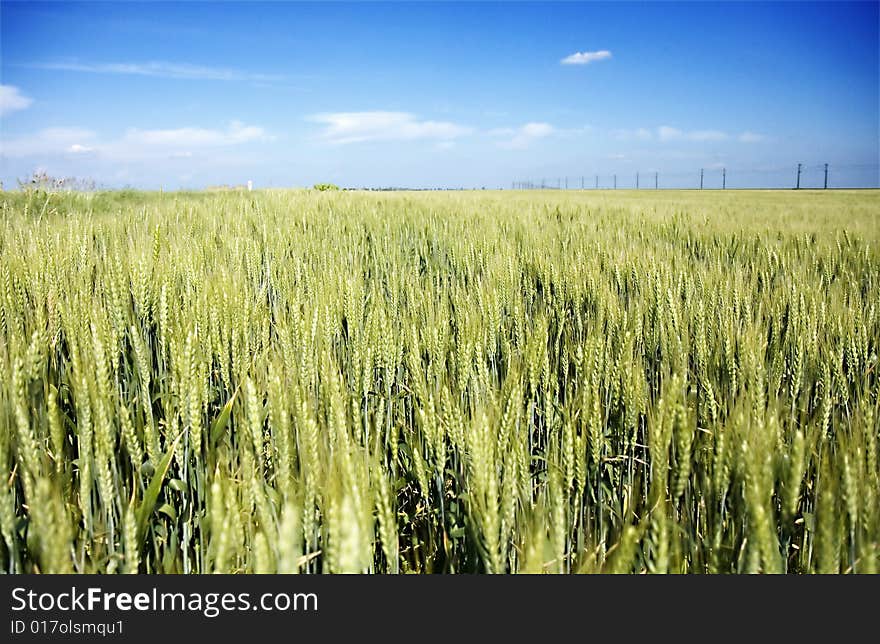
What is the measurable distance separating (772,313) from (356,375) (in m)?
1.60

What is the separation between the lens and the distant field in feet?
2.70

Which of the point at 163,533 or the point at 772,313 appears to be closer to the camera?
the point at 163,533

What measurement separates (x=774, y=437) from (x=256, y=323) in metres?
1.40

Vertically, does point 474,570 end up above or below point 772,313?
below

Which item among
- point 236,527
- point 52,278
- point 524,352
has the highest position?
point 52,278

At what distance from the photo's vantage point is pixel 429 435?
3.41 ft

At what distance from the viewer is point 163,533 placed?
3.67ft

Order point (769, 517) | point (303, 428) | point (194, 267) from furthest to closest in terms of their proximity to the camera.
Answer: point (194, 267), point (303, 428), point (769, 517)

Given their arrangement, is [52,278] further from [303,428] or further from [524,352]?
[524,352]

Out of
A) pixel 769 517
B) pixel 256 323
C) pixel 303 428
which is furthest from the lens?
pixel 256 323

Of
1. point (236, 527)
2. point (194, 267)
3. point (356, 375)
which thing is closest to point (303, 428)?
point (236, 527)

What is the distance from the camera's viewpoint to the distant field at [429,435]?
822 mm

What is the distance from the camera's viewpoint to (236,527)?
0.79 metres

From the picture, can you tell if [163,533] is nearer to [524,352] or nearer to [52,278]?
[524,352]
